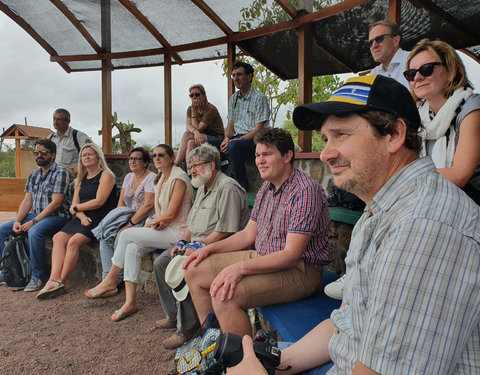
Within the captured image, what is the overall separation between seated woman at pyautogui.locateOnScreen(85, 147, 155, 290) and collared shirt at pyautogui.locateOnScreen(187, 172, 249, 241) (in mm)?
1111

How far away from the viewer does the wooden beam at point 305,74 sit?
5199 mm

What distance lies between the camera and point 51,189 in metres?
5.05

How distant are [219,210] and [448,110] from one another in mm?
1905

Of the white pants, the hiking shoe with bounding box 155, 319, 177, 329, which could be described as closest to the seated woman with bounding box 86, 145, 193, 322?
the white pants

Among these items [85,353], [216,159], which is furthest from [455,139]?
[85,353]

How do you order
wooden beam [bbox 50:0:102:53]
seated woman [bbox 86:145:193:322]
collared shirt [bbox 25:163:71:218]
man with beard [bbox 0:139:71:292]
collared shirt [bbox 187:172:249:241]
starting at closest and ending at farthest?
collared shirt [bbox 187:172:249:241] → seated woman [bbox 86:145:193:322] → man with beard [bbox 0:139:71:292] → collared shirt [bbox 25:163:71:218] → wooden beam [bbox 50:0:102:53]

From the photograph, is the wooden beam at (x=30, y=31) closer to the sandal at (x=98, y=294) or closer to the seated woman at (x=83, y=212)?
the seated woman at (x=83, y=212)

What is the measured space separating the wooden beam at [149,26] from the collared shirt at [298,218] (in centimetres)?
535

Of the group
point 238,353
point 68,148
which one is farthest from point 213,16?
point 238,353

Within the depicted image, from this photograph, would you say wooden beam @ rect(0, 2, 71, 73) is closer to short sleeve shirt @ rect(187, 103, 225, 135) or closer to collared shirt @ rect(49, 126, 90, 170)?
collared shirt @ rect(49, 126, 90, 170)

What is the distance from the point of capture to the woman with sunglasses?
181cm

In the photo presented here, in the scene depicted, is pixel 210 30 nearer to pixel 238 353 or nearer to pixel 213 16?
pixel 213 16

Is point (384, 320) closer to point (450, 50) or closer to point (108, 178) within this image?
point (450, 50)

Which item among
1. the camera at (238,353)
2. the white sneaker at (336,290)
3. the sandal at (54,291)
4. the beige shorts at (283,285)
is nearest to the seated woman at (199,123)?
the sandal at (54,291)
